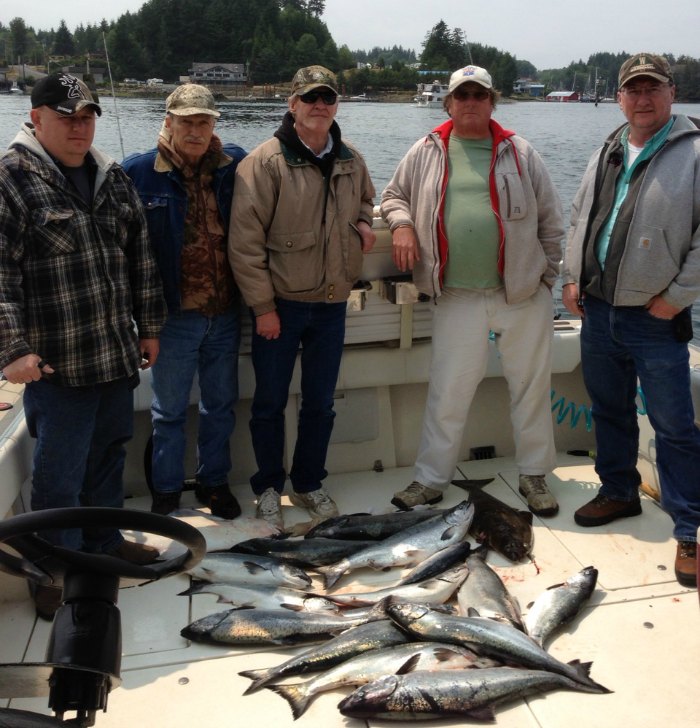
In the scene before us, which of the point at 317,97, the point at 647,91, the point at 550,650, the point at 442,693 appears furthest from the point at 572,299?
the point at 442,693

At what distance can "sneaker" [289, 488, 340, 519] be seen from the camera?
156 inches

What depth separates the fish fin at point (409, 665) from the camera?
271cm

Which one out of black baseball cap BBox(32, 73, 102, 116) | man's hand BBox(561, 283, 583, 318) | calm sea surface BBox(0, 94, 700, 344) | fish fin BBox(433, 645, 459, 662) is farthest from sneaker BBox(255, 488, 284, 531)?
calm sea surface BBox(0, 94, 700, 344)

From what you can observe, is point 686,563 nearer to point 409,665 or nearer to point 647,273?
point 647,273

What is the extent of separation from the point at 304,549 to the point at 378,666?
2.92ft

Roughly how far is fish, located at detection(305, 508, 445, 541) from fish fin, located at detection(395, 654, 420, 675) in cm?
97

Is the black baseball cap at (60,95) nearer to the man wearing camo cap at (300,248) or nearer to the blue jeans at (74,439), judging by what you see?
the man wearing camo cap at (300,248)

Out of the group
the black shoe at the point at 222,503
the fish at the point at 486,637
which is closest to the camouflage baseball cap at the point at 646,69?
the fish at the point at 486,637

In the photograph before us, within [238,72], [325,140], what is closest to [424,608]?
[325,140]

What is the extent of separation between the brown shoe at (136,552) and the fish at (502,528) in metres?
1.50

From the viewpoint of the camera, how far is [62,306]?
2.82 metres

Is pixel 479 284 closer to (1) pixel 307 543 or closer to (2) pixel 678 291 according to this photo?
(2) pixel 678 291

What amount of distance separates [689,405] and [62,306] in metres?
2.62

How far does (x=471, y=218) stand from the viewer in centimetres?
362
